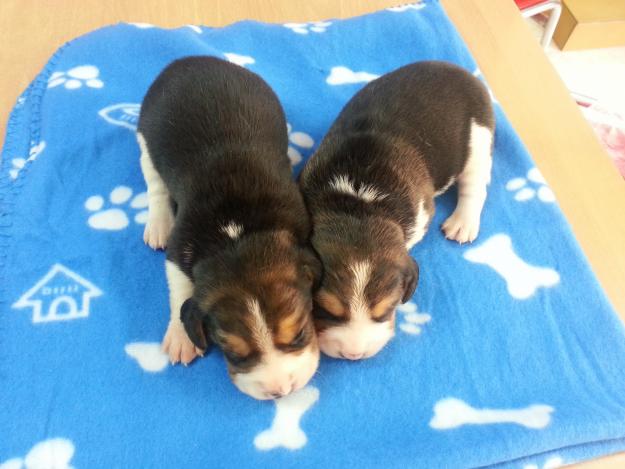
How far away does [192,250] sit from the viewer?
87.4 inches

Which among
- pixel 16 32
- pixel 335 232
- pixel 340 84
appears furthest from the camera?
pixel 16 32

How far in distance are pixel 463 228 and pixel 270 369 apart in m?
1.31

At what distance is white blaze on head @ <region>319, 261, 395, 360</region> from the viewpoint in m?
2.02

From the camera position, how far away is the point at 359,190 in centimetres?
240

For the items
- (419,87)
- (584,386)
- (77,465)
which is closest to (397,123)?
(419,87)

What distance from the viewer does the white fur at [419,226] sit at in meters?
2.50

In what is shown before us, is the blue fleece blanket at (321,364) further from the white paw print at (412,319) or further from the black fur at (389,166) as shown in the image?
the black fur at (389,166)

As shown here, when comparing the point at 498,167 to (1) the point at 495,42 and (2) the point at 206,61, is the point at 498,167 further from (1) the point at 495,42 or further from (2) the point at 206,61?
(2) the point at 206,61

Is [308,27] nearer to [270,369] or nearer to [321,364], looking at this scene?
[321,364]

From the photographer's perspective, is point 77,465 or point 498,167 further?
point 498,167

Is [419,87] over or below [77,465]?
over

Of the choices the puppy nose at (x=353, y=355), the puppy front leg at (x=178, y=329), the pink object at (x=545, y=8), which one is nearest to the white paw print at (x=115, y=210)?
the puppy front leg at (x=178, y=329)

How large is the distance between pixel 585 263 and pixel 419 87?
1.20 metres

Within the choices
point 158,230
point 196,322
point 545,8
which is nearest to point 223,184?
point 158,230
